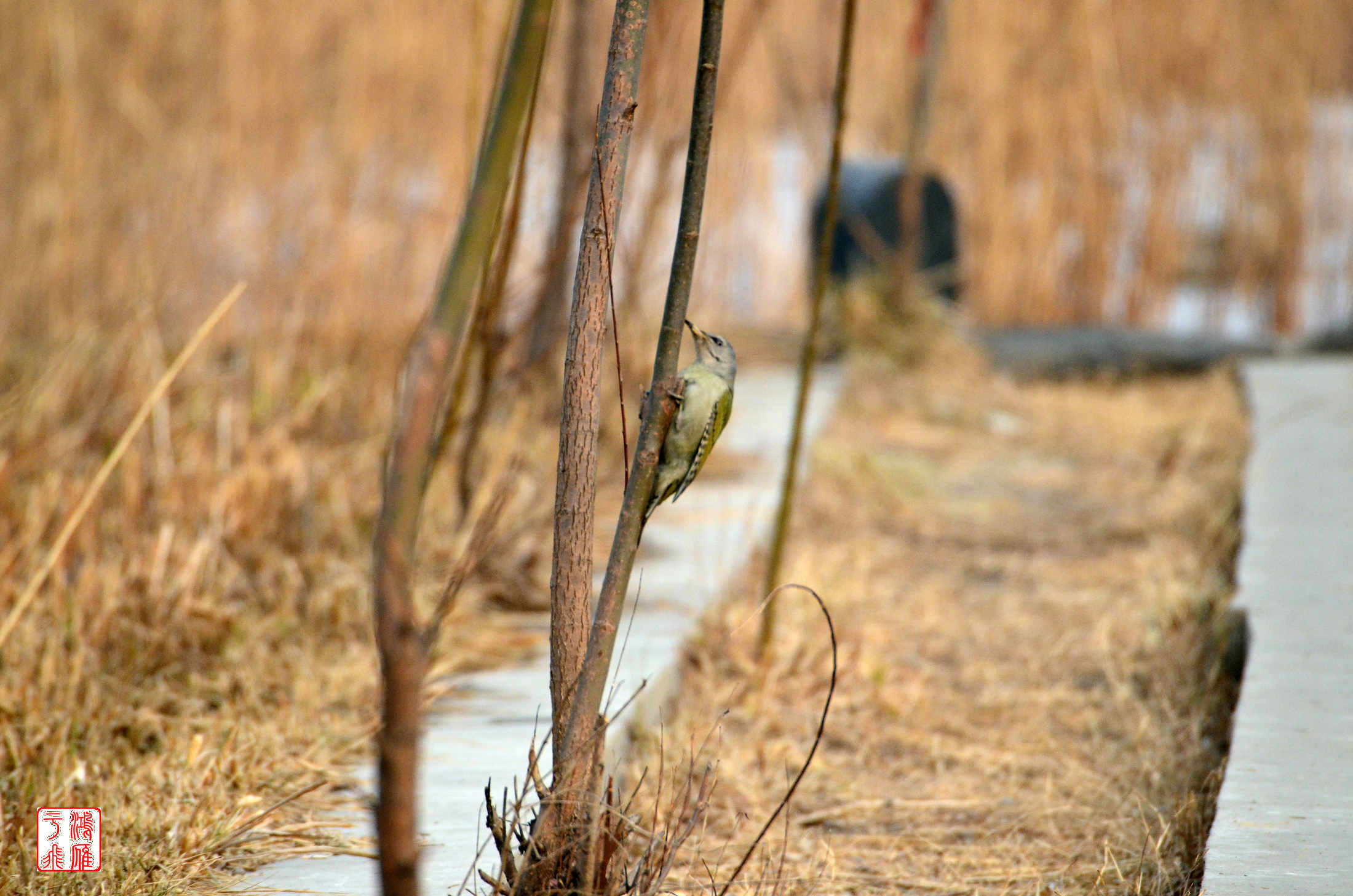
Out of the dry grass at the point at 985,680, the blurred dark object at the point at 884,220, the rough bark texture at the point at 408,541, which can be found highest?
the blurred dark object at the point at 884,220

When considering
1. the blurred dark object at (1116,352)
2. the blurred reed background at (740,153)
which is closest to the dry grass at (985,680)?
the blurred reed background at (740,153)

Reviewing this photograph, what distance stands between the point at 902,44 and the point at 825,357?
135cm

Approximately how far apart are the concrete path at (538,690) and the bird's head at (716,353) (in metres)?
0.19

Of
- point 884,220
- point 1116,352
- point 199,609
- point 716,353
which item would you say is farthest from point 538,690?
point 1116,352

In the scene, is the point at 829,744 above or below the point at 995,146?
below

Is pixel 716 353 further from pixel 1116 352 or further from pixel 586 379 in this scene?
pixel 1116 352

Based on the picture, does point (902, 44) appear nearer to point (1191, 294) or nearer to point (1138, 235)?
point (1138, 235)

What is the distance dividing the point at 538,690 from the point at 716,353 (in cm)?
78

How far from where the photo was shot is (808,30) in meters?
5.01

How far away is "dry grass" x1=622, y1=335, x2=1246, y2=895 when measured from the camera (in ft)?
4.24

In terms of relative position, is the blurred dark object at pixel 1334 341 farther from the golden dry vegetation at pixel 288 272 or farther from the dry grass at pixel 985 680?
the dry grass at pixel 985 680

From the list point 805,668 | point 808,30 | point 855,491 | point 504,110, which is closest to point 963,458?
point 855,491

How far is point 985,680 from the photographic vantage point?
1.89 meters

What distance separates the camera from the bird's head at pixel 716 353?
3.26 feet
